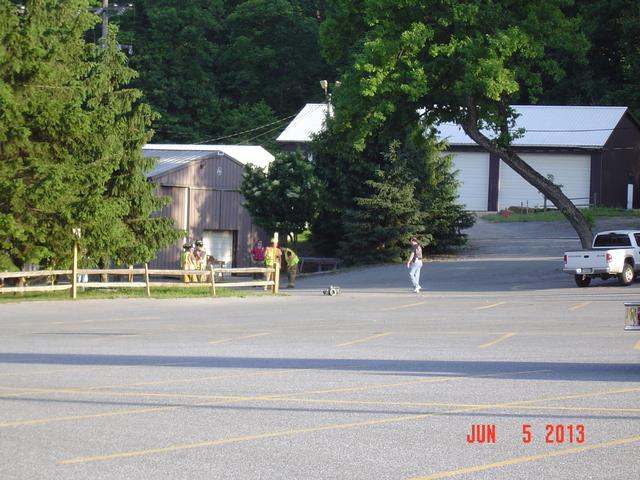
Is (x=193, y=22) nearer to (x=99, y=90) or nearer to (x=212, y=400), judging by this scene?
(x=99, y=90)

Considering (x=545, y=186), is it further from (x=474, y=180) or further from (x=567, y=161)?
(x=474, y=180)

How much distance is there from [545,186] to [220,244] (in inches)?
719

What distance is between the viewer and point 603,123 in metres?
65.7

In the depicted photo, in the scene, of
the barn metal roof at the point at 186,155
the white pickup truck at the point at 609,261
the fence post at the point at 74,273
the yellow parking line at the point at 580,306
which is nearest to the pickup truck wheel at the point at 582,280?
the white pickup truck at the point at 609,261

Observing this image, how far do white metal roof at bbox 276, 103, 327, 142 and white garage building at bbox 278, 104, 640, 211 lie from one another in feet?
33.8

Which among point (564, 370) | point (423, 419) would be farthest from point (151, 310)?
point (423, 419)

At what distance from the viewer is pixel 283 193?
49062mm

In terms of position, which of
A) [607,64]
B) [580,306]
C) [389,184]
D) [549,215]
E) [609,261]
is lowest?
[580,306]

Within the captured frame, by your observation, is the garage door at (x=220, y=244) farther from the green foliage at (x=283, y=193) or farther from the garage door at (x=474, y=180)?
the garage door at (x=474, y=180)

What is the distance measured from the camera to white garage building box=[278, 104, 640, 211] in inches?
2547

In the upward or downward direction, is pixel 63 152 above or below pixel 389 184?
below

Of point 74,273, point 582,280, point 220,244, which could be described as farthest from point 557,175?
point 74,273

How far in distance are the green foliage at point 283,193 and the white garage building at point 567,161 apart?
17.1 metres

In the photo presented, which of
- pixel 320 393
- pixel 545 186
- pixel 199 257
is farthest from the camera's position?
pixel 545 186
